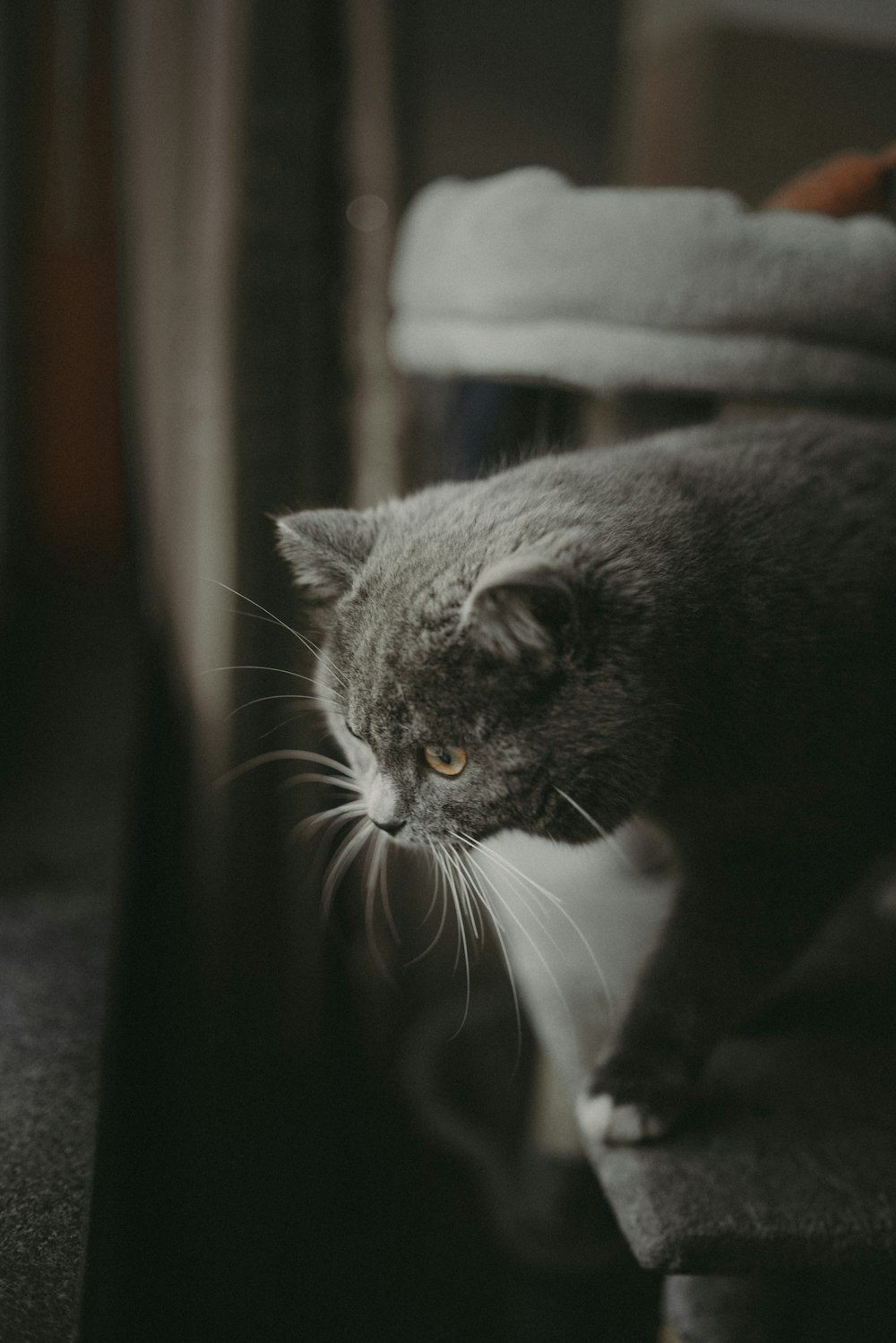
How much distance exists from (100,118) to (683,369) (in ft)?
3.92

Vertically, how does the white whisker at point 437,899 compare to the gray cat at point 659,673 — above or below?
below

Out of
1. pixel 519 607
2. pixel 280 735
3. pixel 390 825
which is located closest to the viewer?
pixel 519 607

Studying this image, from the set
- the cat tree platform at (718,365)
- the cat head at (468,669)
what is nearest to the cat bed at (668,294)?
the cat tree platform at (718,365)

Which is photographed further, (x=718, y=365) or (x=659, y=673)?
(x=718, y=365)

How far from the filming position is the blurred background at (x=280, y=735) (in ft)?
2.16

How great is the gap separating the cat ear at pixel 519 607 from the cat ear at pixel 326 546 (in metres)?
0.10

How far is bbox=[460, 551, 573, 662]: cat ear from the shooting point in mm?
404

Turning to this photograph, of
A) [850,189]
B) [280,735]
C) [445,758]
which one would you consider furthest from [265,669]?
[850,189]

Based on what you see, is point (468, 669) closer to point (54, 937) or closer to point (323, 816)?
point (323, 816)

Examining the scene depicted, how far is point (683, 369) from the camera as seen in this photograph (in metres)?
0.57

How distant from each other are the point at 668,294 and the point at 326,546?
243 mm

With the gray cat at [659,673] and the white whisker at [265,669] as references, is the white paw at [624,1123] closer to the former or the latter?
the gray cat at [659,673]

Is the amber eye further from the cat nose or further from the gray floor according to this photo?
the gray floor

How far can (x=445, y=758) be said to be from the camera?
485 millimetres
